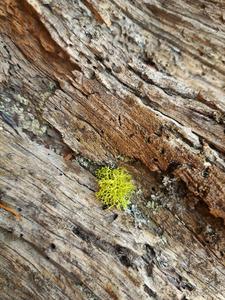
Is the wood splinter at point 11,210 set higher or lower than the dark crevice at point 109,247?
lower

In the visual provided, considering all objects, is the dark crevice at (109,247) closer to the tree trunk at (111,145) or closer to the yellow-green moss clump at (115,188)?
the tree trunk at (111,145)

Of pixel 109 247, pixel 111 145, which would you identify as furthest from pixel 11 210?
pixel 111 145

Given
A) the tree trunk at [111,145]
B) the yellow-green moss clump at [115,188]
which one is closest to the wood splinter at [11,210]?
the tree trunk at [111,145]

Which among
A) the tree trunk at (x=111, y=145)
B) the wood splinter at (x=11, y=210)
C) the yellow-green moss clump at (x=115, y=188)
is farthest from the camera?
the wood splinter at (x=11, y=210)

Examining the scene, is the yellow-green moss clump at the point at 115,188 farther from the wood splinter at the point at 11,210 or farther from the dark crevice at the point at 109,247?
the wood splinter at the point at 11,210

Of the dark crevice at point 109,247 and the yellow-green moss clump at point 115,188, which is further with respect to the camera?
the yellow-green moss clump at point 115,188

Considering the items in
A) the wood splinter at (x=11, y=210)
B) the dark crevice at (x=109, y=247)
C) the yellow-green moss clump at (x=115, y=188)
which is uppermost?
the yellow-green moss clump at (x=115, y=188)

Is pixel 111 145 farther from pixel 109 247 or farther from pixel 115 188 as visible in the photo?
pixel 109 247

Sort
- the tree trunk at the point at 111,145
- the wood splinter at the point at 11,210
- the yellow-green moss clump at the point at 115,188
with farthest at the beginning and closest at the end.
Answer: the wood splinter at the point at 11,210 < the yellow-green moss clump at the point at 115,188 < the tree trunk at the point at 111,145
